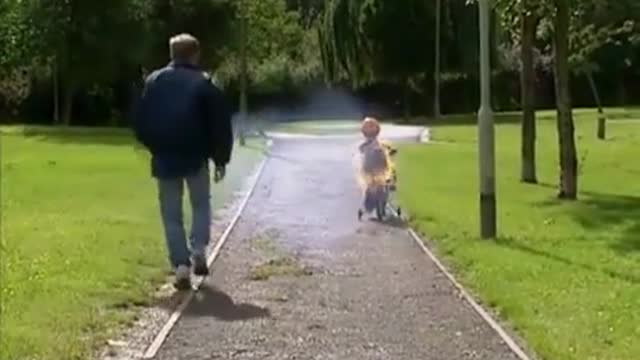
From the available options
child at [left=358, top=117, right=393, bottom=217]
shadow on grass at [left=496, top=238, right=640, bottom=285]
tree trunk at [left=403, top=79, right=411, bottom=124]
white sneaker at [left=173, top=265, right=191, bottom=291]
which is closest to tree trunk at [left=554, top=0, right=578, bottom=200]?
child at [left=358, top=117, right=393, bottom=217]

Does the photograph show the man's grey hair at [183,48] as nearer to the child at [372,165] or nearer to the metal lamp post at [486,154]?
the metal lamp post at [486,154]

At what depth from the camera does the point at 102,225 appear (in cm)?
1952

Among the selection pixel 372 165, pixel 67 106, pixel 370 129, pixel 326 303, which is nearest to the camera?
pixel 326 303

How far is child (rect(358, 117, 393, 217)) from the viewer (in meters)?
21.1

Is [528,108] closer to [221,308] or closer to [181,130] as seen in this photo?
[181,130]

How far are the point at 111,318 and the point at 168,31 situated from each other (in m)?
60.5

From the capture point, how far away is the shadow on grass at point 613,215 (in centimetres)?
1884

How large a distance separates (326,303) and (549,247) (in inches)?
236

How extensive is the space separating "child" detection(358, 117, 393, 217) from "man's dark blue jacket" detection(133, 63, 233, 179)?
8.12m

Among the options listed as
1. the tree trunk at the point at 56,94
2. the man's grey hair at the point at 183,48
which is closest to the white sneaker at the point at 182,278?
the man's grey hair at the point at 183,48

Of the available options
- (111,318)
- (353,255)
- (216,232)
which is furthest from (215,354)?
(216,232)

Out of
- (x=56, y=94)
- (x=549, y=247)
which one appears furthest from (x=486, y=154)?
(x=56, y=94)

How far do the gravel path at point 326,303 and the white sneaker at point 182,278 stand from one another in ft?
0.57

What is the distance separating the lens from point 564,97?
995 inches
